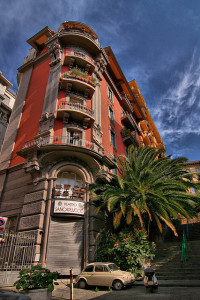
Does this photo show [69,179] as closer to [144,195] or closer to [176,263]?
[144,195]

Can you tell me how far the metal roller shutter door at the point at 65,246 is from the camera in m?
12.3

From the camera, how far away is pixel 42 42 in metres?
25.0

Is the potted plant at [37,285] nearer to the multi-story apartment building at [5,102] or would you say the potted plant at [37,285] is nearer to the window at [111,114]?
the window at [111,114]

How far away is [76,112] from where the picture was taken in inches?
675

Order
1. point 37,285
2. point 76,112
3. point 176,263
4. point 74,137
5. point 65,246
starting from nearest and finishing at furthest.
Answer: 1. point 37,285
2. point 65,246
3. point 176,263
4. point 74,137
5. point 76,112

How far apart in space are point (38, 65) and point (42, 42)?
365 centimetres

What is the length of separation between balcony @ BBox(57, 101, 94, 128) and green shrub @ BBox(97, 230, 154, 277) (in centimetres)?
986

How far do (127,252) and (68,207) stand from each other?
4.75 metres

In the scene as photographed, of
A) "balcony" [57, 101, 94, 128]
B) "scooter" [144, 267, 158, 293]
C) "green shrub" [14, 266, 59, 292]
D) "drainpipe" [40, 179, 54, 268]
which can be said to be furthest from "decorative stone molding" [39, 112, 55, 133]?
"scooter" [144, 267, 158, 293]

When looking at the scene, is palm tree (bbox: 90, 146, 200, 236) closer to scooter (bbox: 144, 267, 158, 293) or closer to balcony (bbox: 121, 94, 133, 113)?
scooter (bbox: 144, 267, 158, 293)

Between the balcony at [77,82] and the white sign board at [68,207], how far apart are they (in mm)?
10907

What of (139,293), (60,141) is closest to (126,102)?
(60,141)

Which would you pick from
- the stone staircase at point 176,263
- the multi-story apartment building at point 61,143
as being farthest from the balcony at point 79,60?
the stone staircase at point 176,263

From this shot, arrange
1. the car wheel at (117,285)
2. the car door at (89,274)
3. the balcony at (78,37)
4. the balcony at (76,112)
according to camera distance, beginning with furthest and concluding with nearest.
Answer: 1. the balcony at (78,37)
2. the balcony at (76,112)
3. the car door at (89,274)
4. the car wheel at (117,285)
